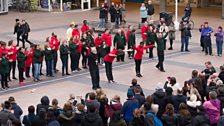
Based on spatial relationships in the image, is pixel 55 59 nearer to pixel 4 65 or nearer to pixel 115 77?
pixel 115 77

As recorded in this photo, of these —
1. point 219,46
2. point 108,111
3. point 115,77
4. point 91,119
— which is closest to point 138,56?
point 115,77

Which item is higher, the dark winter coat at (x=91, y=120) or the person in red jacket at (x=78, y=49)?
the person in red jacket at (x=78, y=49)

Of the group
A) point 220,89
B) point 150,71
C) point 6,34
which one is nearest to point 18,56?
point 150,71

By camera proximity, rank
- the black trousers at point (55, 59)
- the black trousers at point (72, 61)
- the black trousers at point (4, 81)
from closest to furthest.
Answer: the black trousers at point (4, 81)
the black trousers at point (55, 59)
the black trousers at point (72, 61)

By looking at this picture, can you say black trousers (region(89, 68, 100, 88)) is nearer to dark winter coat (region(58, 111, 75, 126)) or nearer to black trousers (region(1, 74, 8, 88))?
black trousers (region(1, 74, 8, 88))

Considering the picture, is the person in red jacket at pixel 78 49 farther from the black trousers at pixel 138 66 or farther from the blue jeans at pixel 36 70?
the black trousers at pixel 138 66

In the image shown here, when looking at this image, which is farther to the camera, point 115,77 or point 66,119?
point 115,77

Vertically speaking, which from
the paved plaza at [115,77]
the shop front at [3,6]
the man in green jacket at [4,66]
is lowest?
the paved plaza at [115,77]

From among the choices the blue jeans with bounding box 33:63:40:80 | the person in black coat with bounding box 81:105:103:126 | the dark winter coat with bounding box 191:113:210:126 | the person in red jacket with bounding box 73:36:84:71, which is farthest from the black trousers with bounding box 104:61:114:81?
the dark winter coat with bounding box 191:113:210:126

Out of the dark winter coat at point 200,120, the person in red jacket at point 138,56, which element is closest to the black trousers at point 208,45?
the person in red jacket at point 138,56

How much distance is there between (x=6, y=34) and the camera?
31812 millimetres

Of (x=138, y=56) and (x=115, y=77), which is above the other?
(x=138, y=56)

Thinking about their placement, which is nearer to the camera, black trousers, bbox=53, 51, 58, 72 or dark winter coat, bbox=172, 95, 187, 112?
dark winter coat, bbox=172, 95, 187, 112

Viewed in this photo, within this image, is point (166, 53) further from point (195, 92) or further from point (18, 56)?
point (195, 92)
